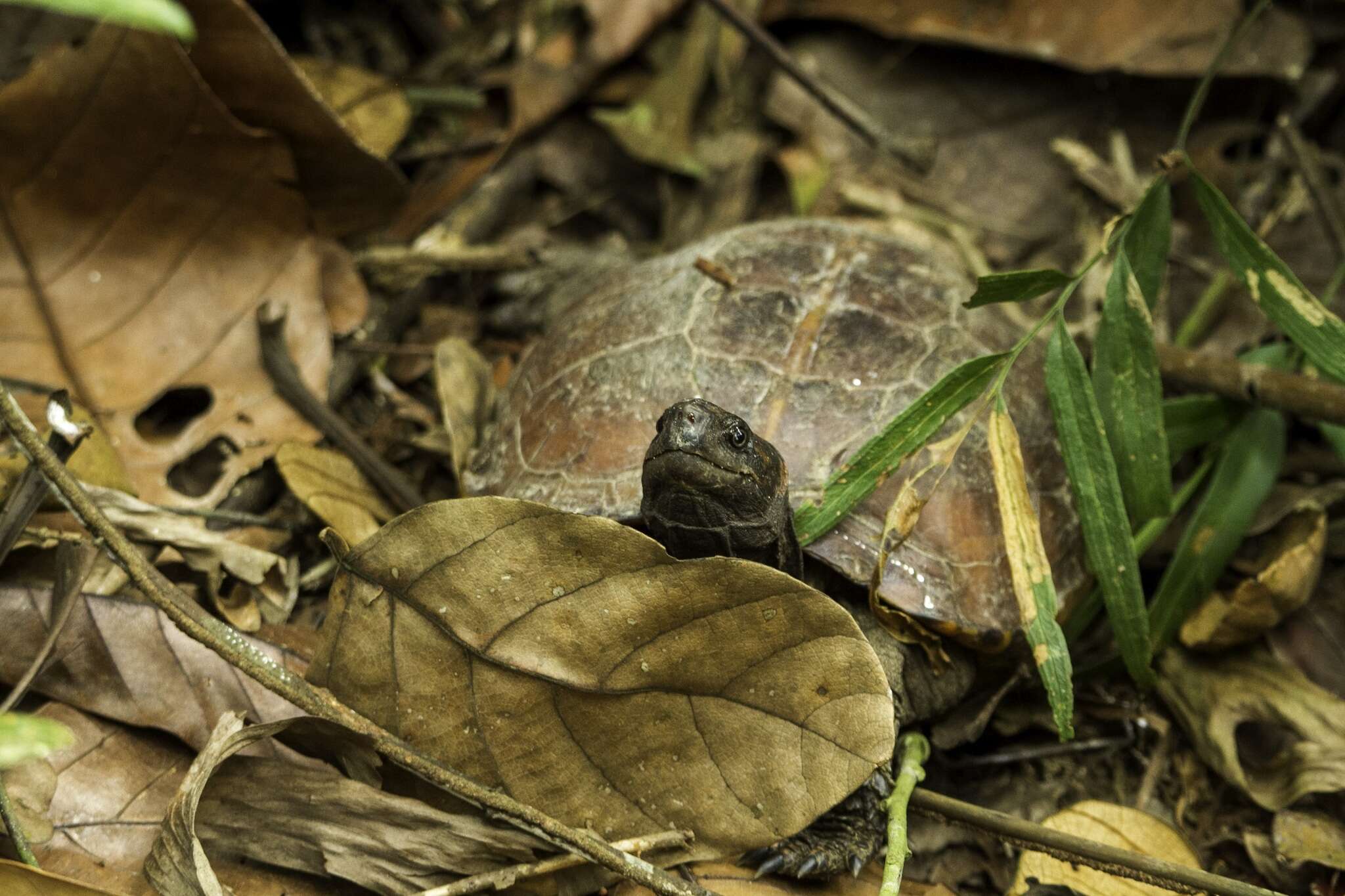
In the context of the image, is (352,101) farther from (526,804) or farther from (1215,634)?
(1215,634)

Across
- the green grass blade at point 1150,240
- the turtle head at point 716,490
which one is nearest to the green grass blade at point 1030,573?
the turtle head at point 716,490

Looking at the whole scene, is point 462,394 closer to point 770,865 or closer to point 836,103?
point 770,865

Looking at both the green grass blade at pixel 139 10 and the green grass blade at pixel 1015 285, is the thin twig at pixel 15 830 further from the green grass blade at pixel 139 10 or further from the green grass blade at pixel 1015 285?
the green grass blade at pixel 1015 285

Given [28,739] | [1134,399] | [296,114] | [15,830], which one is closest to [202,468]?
[296,114]

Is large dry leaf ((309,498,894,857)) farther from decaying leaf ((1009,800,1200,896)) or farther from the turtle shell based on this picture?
decaying leaf ((1009,800,1200,896))

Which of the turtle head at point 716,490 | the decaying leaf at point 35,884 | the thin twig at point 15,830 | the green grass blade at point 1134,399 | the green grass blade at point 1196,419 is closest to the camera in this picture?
the decaying leaf at point 35,884

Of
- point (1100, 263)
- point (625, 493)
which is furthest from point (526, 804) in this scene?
point (1100, 263)

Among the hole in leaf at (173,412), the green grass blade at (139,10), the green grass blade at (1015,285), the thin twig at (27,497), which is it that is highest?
the green grass blade at (139,10)

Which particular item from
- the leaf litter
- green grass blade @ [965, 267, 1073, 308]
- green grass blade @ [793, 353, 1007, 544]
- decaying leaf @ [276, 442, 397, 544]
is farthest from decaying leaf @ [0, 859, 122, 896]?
green grass blade @ [965, 267, 1073, 308]
